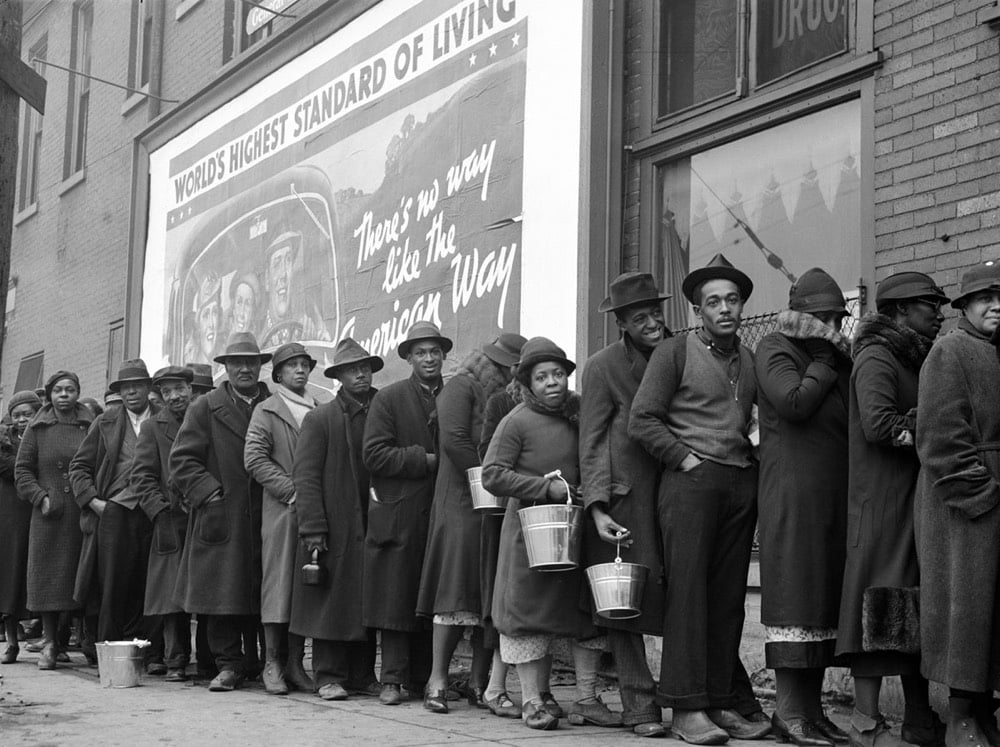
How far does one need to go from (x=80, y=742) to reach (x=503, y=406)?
2638 millimetres

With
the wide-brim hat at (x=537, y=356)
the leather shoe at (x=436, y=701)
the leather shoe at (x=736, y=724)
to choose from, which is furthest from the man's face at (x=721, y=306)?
the leather shoe at (x=436, y=701)

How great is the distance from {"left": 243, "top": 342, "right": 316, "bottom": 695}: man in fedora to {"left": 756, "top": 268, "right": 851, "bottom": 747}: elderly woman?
326 cm

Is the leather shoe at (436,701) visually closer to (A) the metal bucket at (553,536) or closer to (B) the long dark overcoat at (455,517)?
(B) the long dark overcoat at (455,517)

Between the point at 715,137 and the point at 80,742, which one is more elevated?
the point at 715,137

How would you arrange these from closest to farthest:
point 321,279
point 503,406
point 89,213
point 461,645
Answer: point 503,406, point 461,645, point 321,279, point 89,213

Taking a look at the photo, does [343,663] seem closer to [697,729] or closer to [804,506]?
[697,729]

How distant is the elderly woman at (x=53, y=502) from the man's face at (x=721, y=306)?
5340 mm

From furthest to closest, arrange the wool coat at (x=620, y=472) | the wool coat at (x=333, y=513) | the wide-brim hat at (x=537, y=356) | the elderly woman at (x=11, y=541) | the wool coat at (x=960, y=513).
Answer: the elderly woman at (x=11, y=541), the wool coat at (x=333, y=513), the wide-brim hat at (x=537, y=356), the wool coat at (x=620, y=472), the wool coat at (x=960, y=513)

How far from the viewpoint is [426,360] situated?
329 inches

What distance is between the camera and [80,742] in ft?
21.2

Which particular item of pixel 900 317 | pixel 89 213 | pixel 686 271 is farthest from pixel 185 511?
pixel 89 213

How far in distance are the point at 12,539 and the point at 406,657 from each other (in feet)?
14.6

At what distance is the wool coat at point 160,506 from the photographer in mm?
9516

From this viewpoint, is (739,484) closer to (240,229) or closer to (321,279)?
(321,279)
